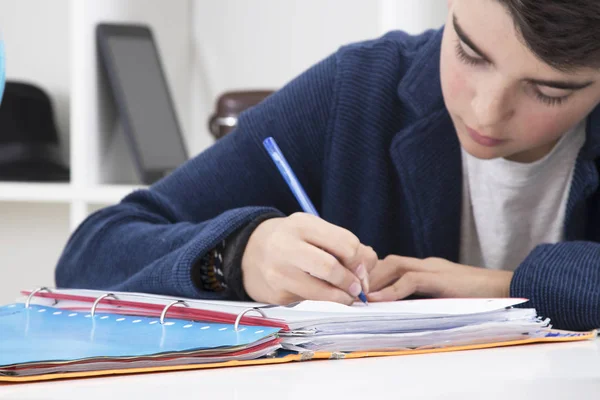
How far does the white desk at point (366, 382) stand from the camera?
17.9 inches

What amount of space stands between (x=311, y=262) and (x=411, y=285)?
0.20 metres

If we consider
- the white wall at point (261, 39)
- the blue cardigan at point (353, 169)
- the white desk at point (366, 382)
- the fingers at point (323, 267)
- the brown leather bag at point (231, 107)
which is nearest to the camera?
the white desk at point (366, 382)

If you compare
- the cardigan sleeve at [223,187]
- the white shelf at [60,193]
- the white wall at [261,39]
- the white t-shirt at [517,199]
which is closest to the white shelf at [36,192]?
the white shelf at [60,193]

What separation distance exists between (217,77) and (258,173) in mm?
957

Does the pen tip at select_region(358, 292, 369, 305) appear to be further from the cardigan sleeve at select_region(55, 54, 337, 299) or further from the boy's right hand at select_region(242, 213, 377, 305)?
the cardigan sleeve at select_region(55, 54, 337, 299)

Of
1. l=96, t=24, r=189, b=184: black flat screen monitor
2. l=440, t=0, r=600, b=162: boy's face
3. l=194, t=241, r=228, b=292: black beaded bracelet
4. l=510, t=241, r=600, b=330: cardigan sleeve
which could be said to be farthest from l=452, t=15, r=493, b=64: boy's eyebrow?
l=96, t=24, r=189, b=184: black flat screen monitor

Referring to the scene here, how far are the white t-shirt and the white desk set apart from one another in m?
0.54

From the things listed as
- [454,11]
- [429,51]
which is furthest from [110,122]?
[454,11]

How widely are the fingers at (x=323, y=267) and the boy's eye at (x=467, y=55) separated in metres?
0.30

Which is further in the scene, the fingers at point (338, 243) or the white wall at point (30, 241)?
Result: the white wall at point (30, 241)

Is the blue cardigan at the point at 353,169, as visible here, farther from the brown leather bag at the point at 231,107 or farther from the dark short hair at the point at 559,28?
the brown leather bag at the point at 231,107

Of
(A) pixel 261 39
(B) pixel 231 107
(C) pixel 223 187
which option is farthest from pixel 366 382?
(A) pixel 261 39

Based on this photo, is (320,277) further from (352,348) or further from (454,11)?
(454,11)

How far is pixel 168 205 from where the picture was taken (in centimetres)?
111
